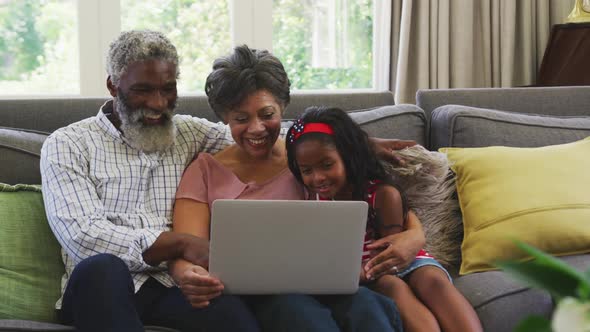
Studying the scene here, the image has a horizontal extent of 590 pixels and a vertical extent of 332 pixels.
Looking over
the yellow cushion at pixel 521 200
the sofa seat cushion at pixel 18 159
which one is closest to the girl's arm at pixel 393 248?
the yellow cushion at pixel 521 200

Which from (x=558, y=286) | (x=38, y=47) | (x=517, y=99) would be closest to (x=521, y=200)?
(x=517, y=99)

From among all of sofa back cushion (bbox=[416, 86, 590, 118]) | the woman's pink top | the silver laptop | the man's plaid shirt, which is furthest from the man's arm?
sofa back cushion (bbox=[416, 86, 590, 118])

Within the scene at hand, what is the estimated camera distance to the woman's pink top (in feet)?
6.38

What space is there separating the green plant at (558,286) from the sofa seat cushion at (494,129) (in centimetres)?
180

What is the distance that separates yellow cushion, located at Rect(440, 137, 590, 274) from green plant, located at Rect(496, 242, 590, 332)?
1406 millimetres

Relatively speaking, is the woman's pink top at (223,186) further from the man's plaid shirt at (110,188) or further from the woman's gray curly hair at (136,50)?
the woman's gray curly hair at (136,50)

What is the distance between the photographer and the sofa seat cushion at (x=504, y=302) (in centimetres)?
179

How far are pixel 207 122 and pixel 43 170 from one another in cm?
46

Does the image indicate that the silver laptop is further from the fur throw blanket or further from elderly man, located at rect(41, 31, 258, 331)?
the fur throw blanket

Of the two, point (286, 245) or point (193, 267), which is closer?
point (286, 245)

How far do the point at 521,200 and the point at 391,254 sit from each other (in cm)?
48

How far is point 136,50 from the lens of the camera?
6.44ft

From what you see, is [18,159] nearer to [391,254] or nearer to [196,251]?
[196,251]

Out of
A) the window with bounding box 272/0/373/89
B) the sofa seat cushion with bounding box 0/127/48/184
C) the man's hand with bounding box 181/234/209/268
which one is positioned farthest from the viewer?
the window with bounding box 272/0/373/89
